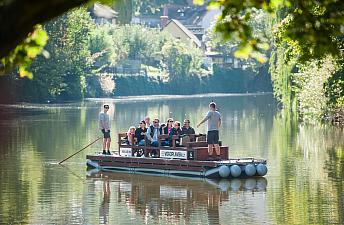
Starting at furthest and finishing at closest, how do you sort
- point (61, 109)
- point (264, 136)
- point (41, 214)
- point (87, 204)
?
point (61, 109)
point (264, 136)
point (87, 204)
point (41, 214)

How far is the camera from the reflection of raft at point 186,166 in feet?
83.6

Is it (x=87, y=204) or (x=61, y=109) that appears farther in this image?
(x=61, y=109)

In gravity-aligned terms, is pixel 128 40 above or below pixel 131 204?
above

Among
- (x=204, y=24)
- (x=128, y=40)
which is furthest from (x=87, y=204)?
(x=204, y=24)

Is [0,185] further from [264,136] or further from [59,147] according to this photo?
[264,136]

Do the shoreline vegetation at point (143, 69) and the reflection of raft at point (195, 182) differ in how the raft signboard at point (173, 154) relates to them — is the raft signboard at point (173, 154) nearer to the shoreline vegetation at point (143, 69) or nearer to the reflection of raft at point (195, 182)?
the reflection of raft at point (195, 182)

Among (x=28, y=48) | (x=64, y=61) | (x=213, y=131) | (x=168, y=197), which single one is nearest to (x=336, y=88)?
(x=213, y=131)

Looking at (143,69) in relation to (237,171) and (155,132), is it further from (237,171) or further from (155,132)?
(237,171)

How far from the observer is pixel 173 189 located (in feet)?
79.3

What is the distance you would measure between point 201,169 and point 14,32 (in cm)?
2087

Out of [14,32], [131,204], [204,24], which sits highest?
[204,24]

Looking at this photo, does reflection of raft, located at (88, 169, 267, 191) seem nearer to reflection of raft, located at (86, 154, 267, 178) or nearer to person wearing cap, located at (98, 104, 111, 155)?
reflection of raft, located at (86, 154, 267, 178)

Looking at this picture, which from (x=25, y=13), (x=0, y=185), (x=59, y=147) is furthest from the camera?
(x=59, y=147)

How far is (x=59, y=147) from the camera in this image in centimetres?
3634
